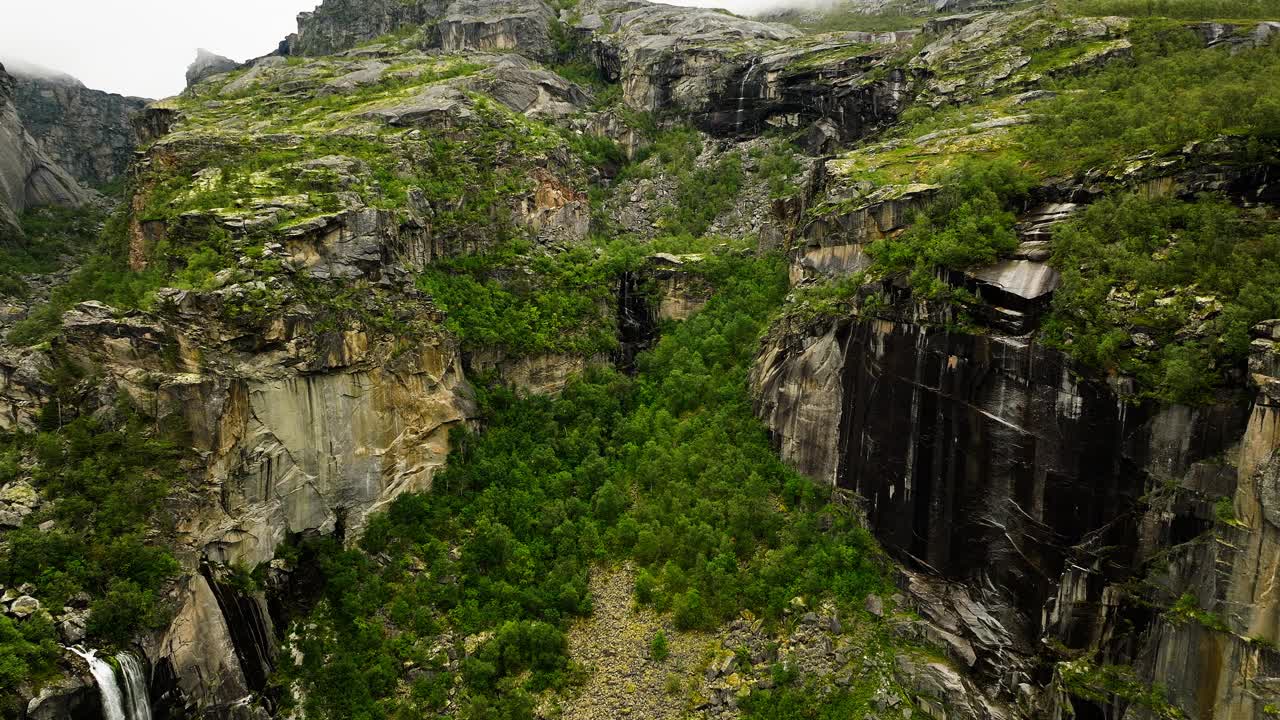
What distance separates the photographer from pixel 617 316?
59.1 meters

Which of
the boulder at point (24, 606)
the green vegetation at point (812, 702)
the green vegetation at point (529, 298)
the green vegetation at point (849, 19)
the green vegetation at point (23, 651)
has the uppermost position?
the green vegetation at point (849, 19)

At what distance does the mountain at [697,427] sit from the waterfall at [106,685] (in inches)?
10.3

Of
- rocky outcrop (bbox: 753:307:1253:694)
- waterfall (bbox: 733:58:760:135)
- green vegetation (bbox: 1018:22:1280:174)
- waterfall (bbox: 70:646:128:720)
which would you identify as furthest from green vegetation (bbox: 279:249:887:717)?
→ waterfall (bbox: 733:58:760:135)

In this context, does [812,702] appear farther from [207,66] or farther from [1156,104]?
[207,66]

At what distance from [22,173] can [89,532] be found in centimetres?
7168

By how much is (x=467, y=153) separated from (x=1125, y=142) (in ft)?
160

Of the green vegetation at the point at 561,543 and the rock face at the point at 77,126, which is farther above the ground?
the rock face at the point at 77,126

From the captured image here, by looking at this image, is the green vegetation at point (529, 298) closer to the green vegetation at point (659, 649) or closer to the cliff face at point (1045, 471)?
the cliff face at point (1045, 471)

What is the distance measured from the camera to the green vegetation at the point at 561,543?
35906mm

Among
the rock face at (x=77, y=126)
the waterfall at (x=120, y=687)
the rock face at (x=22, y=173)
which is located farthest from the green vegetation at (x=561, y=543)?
the rock face at (x=77, y=126)

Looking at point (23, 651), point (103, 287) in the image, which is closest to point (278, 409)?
point (23, 651)

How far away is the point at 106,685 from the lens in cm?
2714

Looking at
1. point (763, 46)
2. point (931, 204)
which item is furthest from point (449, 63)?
point (931, 204)

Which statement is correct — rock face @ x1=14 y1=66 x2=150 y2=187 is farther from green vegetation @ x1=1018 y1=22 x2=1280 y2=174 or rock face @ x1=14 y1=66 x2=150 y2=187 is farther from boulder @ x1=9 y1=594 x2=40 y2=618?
green vegetation @ x1=1018 y1=22 x2=1280 y2=174
